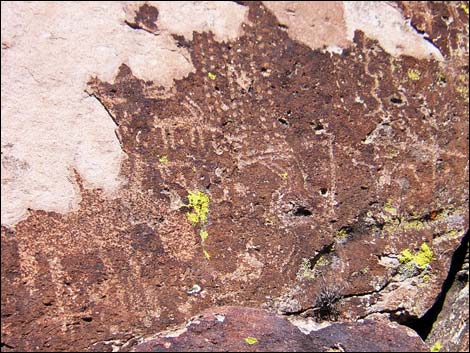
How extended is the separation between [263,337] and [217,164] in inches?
26.7

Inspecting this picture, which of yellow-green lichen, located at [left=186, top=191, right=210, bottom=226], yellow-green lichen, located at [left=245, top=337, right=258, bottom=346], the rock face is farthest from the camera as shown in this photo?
yellow-green lichen, located at [left=245, top=337, right=258, bottom=346]

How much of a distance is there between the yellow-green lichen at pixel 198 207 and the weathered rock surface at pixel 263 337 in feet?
0.93

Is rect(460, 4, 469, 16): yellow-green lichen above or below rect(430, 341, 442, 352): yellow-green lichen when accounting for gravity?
above

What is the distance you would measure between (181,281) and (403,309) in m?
0.59

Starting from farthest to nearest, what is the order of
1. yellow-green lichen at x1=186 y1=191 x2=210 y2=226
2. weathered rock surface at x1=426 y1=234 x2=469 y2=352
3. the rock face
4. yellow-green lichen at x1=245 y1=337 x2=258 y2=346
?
yellow-green lichen at x1=245 y1=337 x2=258 y2=346 < weathered rock surface at x1=426 y1=234 x2=469 y2=352 < yellow-green lichen at x1=186 y1=191 x2=210 y2=226 < the rock face

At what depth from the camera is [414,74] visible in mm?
1031

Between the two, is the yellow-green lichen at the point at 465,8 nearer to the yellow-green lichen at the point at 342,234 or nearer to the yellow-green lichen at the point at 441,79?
the yellow-green lichen at the point at 441,79

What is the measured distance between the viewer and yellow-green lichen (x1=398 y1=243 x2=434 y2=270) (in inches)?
47.4

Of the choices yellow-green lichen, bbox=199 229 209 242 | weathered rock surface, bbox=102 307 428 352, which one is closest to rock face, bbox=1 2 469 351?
yellow-green lichen, bbox=199 229 209 242

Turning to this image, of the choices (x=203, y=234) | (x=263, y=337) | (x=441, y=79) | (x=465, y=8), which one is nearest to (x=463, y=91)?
(x=441, y=79)

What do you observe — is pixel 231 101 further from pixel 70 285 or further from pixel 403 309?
pixel 403 309

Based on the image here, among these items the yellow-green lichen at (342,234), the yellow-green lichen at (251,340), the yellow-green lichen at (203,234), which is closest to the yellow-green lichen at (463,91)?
the yellow-green lichen at (342,234)

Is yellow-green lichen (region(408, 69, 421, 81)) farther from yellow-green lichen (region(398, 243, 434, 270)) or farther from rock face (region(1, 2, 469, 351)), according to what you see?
yellow-green lichen (region(398, 243, 434, 270))

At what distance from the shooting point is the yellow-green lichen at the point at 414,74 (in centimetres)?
103
